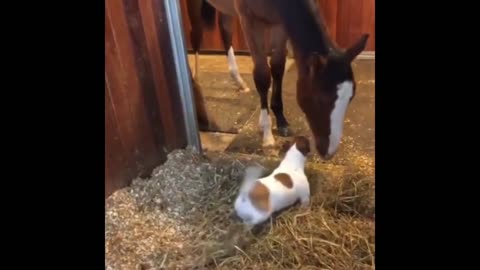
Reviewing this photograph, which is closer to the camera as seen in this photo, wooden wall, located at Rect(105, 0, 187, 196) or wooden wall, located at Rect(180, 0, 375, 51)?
wooden wall, located at Rect(180, 0, 375, 51)

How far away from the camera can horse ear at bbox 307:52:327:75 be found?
1.10 metres

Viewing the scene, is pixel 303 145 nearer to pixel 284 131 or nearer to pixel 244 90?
pixel 284 131

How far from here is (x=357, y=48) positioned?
102cm

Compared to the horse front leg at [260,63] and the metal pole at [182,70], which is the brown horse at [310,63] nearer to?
the horse front leg at [260,63]

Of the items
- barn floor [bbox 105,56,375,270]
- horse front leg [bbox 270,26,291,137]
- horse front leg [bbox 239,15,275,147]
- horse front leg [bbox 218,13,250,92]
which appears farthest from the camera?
horse front leg [bbox 218,13,250,92]

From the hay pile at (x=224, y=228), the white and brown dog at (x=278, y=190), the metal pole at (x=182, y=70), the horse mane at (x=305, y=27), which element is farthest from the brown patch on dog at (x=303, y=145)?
the metal pole at (x=182, y=70)

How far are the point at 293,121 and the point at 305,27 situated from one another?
0.94 feet

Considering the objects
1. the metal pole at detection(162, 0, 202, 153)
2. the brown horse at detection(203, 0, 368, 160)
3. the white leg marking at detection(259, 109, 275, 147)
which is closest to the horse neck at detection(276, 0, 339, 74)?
the brown horse at detection(203, 0, 368, 160)

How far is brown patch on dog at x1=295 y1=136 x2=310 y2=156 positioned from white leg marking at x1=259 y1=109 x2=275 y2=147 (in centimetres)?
19

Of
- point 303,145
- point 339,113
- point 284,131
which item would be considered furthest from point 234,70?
point 339,113

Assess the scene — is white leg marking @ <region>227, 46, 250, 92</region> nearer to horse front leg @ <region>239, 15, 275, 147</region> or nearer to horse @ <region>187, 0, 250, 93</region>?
horse @ <region>187, 0, 250, 93</region>

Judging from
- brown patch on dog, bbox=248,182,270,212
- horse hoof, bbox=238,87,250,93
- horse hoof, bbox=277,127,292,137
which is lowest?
brown patch on dog, bbox=248,182,270,212
